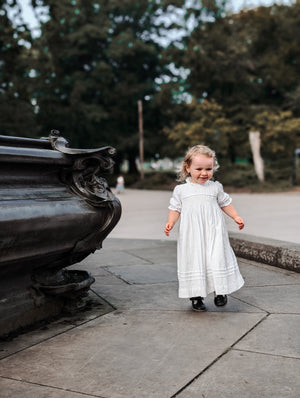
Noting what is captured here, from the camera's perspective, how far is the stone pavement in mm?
2082

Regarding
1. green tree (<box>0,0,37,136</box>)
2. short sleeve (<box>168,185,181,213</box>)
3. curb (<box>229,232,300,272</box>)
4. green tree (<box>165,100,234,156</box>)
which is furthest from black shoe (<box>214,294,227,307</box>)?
green tree (<box>165,100,234,156</box>)

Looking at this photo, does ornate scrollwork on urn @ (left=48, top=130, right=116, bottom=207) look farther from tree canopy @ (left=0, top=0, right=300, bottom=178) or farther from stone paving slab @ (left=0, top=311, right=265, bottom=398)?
tree canopy @ (left=0, top=0, right=300, bottom=178)

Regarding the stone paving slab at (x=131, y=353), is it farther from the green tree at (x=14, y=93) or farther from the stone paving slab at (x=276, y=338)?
the green tree at (x=14, y=93)

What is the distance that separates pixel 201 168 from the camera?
3.39 meters

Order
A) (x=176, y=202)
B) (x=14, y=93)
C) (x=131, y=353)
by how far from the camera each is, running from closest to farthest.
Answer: (x=131, y=353), (x=176, y=202), (x=14, y=93)

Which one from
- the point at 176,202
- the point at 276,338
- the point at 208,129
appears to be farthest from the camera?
the point at 208,129

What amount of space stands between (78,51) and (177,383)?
3792 centimetres

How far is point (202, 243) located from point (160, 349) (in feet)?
3.25

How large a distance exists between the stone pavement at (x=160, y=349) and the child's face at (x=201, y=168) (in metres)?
0.93

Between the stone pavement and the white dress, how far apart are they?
0.60ft

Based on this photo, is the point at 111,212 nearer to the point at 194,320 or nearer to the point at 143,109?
the point at 194,320

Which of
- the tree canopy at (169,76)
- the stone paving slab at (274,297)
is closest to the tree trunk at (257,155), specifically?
the tree canopy at (169,76)

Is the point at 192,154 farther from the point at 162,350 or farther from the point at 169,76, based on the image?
the point at 169,76

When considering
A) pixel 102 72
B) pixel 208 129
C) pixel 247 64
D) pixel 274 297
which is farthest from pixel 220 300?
pixel 102 72
